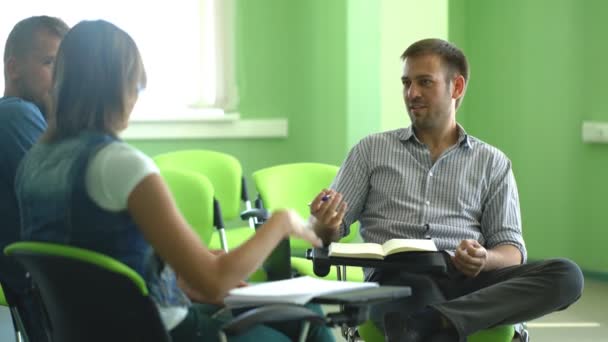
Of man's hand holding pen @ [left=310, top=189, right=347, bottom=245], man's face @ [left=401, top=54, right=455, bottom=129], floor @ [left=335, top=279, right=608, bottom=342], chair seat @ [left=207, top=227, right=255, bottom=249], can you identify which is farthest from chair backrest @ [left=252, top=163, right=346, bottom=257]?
man's hand holding pen @ [left=310, top=189, right=347, bottom=245]

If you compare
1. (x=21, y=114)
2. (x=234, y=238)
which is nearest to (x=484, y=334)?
(x=21, y=114)

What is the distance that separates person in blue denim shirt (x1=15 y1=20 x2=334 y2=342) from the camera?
2.11m

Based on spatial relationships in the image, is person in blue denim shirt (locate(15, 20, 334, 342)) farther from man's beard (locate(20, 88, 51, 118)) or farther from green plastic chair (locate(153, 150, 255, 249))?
green plastic chair (locate(153, 150, 255, 249))

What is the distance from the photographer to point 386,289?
90.3 inches

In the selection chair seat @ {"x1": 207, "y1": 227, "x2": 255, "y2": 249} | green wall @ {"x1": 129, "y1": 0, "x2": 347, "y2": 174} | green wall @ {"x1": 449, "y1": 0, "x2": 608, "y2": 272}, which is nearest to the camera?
chair seat @ {"x1": 207, "y1": 227, "x2": 255, "y2": 249}

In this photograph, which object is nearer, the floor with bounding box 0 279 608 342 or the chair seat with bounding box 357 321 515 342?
the chair seat with bounding box 357 321 515 342

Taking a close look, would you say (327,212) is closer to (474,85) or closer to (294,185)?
(294,185)

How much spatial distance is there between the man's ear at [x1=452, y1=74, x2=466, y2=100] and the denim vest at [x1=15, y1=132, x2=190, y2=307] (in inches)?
69.4

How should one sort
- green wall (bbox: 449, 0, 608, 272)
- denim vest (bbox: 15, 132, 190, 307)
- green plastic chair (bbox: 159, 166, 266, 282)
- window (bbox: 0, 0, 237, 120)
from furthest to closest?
window (bbox: 0, 0, 237, 120)
green wall (bbox: 449, 0, 608, 272)
green plastic chair (bbox: 159, 166, 266, 282)
denim vest (bbox: 15, 132, 190, 307)

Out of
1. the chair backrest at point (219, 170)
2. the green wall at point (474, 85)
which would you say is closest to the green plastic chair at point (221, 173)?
the chair backrest at point (219, 170)

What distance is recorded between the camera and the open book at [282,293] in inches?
87.4

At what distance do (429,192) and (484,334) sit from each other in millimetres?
644

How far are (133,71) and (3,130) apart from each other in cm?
99

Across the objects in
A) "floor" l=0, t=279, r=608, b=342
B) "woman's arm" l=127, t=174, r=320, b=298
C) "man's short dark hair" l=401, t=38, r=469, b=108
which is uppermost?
"man's short dark hair" l=401, t=38, r=469, b=108
